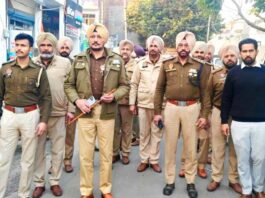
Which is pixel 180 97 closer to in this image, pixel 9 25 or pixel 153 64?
pixel 153 64

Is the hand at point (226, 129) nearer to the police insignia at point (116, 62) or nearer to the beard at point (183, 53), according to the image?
the beard at point (183, 53)

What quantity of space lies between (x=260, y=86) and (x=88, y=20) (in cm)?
3063

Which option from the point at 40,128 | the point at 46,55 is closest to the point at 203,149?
the point at 40,128

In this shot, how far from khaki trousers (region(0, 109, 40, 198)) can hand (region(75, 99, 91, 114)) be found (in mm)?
526

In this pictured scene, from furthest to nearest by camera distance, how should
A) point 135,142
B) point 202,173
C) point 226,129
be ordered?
point 135,142 → point 202,173 → point 226,129

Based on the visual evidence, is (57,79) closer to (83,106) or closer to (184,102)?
(83,106)

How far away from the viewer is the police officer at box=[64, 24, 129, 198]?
14.8 feet

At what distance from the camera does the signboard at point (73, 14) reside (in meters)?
17.8

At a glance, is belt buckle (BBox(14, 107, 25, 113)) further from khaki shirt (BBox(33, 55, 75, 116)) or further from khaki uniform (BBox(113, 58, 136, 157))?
khaki uniform (BBox(113, 58, 136, 157))

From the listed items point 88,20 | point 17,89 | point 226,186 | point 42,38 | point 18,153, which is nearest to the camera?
point 17,89

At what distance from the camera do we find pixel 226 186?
534 centimetres

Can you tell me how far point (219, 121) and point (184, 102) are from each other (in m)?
0.64

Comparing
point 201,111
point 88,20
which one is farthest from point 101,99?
point 88,20

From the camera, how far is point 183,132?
16.3 feet
